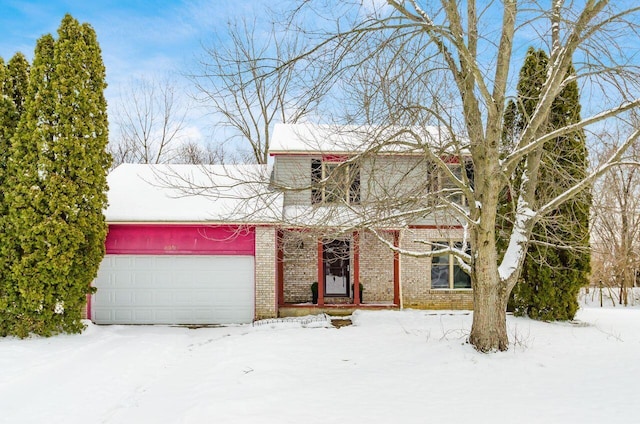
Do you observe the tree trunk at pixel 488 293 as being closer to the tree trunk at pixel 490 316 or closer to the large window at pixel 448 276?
the tree trunk at pixel 490 316

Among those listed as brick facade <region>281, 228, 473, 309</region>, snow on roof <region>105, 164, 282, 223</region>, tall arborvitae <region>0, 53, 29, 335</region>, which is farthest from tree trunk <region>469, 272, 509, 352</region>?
tall arborvitae <region>0, 53, 29, 335</region>

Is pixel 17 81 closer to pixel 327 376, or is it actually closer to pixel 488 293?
pixel 327 376

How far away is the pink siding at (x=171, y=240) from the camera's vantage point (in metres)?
12.2

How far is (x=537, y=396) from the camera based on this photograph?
239 inches

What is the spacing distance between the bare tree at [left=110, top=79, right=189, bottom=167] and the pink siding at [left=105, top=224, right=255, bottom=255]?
14.5 m

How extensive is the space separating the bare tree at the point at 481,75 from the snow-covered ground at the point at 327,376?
131 cm

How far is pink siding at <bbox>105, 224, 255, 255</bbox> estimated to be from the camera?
12250mm

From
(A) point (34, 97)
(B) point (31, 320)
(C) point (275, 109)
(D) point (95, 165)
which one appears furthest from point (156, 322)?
(C) point (275, 109)

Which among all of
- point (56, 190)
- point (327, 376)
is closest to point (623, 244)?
A: point (327, 376)

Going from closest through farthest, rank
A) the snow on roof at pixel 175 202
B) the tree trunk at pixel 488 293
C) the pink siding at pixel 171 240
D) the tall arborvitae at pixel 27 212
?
1. the tree trunk at pixel 488 293
2. the tall arborvitae at pixel 27 212
3. the snow on roof at pixel 175 202
4. the pink siding at pixel 171 240

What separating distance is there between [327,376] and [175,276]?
6.70 meters

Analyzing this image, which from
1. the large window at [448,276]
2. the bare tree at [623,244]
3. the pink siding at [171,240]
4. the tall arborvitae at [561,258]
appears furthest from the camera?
the bare tree at [623,244]

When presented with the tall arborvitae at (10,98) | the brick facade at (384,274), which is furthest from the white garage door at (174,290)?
the tall arborvitae at (10,98)

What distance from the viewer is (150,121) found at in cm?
2589
